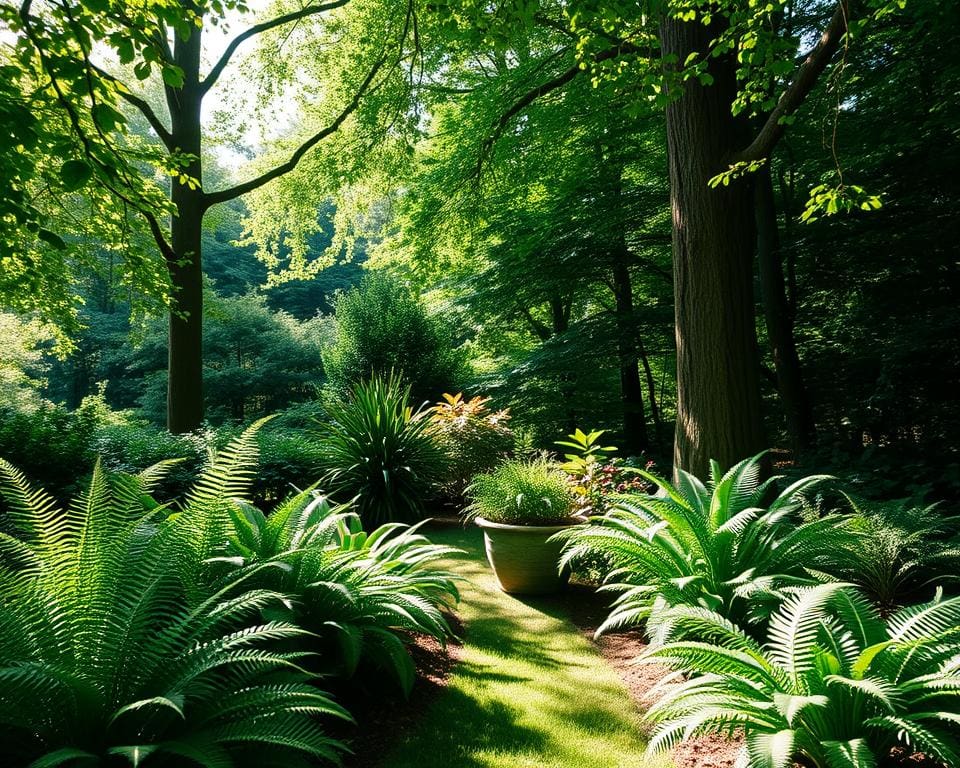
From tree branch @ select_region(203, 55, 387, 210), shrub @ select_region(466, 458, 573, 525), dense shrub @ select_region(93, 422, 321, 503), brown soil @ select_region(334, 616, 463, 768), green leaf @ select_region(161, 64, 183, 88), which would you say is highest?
tree branch @ select_region(203, 55, 387, 210)

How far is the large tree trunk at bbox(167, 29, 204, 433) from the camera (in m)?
8.95

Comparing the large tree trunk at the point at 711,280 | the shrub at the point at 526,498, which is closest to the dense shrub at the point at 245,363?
the shrub at the point at 526,498

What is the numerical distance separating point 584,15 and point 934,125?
3751mm

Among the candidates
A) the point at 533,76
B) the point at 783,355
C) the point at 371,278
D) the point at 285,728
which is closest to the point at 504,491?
the point at 285,728

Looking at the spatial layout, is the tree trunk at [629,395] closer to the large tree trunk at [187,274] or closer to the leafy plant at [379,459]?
the leafy plant at [379,459]

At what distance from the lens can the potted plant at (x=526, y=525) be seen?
449cm

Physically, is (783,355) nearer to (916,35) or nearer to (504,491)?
(916,35)

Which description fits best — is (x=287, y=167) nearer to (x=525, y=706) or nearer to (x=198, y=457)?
(x=198, y=457)

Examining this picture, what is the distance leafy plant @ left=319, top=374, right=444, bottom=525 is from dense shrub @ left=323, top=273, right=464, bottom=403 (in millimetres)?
5165

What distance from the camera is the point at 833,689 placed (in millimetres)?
1896

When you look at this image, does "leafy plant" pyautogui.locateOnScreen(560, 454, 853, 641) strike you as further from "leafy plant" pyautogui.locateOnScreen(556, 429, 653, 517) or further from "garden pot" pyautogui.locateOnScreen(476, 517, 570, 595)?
"leafy plant" pyautogui.locateOnScreen(556, 429, 653, 517)

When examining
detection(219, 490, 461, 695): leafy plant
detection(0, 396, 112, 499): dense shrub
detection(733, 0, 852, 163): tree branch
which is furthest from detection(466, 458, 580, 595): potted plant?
detection(0, 396, 112, 499): dense shrub

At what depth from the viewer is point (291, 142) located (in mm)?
11727

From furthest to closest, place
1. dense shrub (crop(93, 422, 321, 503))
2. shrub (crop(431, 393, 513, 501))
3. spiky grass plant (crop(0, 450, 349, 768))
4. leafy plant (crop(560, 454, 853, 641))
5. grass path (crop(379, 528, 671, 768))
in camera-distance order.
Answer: shrub (crop(431, 393, 513, 501))
dense shrub (crop(93, 422, 321, 503))
leafy plant (crop(560, 454, 853, 641))
grass path (crop(379, 528, 671, 768))
spiky grass plant (crop(0, 450, 349, 768))
